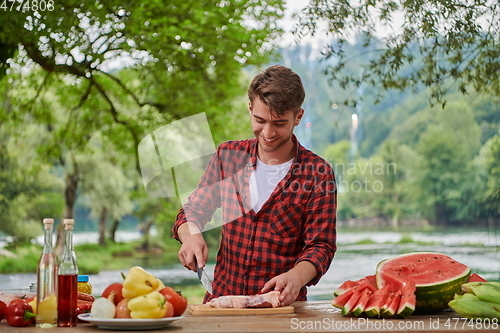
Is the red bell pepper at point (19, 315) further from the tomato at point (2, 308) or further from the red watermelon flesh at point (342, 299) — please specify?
the red watermelon flesh at point (342, 299)

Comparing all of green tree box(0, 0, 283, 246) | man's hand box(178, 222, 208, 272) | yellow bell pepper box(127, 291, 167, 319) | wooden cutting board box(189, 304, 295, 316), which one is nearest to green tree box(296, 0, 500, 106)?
green tree box(0, 0, 283, 246)

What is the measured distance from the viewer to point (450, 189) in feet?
39.4

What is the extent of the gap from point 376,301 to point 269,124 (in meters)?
0.80

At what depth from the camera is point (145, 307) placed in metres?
1.81

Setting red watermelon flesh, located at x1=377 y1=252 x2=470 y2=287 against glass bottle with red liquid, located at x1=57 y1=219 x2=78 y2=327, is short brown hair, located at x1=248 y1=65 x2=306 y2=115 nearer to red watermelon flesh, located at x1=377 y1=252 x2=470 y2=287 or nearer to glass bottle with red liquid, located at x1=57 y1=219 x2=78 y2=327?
red watermelon flesh, located at x1=377 y1=252 x2=470 y2=287

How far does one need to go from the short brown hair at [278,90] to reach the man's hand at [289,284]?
636 mm

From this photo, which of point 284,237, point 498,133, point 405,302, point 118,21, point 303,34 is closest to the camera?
point 405,302

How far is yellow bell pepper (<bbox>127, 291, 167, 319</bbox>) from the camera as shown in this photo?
1808mm

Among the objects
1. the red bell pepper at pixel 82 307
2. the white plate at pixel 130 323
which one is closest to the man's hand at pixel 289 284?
the white plate at pixel 130 323

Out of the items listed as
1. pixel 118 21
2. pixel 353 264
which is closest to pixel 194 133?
pixel 118 21

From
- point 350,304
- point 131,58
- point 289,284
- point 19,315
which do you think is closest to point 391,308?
point 350,304

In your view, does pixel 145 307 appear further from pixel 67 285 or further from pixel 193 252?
pixel 193 252

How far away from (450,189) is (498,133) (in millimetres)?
1514

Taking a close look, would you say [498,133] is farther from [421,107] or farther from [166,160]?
[166,160]
